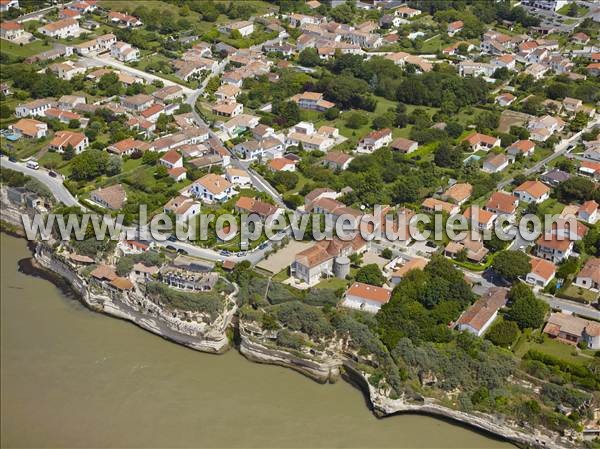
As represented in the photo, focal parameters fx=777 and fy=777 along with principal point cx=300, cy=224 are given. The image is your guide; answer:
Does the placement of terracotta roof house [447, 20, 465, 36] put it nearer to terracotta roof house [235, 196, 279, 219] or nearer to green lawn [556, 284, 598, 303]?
terracotta roof house [235, 196, 279, 219]

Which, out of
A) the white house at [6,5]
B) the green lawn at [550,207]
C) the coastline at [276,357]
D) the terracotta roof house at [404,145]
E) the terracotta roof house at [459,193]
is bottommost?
the coastline at [276,357]

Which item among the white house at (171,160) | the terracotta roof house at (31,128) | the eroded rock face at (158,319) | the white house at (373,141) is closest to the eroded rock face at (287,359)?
the eroded rock face at (158,319)

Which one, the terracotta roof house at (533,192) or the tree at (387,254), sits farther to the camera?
the terracotta roof house at (533,192)

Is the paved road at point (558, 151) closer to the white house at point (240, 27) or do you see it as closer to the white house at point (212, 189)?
the white house at point (212, 189)

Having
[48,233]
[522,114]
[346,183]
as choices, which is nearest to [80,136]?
[48,233]

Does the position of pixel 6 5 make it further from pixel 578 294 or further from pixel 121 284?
pixel 578 294

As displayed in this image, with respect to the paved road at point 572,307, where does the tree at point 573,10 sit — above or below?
above
